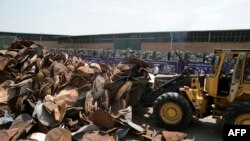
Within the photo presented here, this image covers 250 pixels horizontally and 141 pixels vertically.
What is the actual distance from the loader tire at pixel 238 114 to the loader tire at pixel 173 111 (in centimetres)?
108

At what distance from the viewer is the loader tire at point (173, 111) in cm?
740

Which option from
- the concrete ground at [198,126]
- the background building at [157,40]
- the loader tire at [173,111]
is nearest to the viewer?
the concrete ground at [198,126]

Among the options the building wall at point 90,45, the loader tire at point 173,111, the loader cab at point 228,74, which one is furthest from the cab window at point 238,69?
the building wall at point 90,45

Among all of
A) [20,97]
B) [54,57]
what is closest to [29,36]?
[54,57]

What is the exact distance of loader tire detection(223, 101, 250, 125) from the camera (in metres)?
6.46

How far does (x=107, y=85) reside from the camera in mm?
8070

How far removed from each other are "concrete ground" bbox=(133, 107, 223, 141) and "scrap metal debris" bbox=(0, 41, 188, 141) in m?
0.70

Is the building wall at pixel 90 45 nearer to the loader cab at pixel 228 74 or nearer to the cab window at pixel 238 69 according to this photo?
the loader cab at pixel 228 74

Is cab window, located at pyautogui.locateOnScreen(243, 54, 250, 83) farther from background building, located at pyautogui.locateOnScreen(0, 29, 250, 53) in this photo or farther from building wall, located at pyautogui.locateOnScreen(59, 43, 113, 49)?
building wall, located at pyautogui.locateOnScreen(59, 43, 113, 49)

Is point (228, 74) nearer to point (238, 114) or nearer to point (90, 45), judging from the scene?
point (238, 114)

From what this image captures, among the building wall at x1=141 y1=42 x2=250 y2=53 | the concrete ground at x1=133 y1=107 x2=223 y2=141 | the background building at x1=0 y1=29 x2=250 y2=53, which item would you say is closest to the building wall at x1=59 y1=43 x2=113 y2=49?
the background building at x1=0 y1=29 x2=250 y2=53

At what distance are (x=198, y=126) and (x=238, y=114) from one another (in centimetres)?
171

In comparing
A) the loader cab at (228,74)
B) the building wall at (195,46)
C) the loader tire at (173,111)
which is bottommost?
the loader tire at (173,111)

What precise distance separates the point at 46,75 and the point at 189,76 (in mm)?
4181
